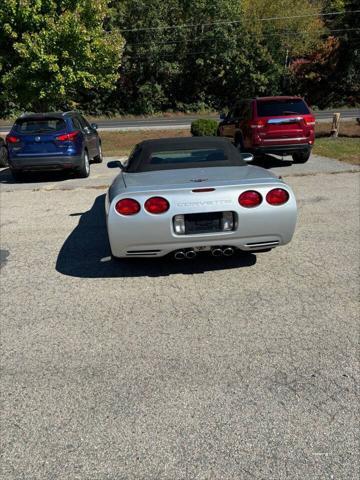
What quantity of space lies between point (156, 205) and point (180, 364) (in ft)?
5.22

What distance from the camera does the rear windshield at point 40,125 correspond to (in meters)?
10.4

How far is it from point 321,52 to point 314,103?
4854mm

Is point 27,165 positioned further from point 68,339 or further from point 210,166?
point 68,339

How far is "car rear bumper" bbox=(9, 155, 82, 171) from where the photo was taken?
10.2 metres

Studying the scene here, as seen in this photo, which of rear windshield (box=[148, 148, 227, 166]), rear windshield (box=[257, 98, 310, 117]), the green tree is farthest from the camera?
the green tree

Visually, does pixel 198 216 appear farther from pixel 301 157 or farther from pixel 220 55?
pixel 220 55

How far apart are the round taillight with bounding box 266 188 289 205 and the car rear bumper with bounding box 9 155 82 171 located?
7.08 meters

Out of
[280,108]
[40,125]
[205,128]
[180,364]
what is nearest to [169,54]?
[205,128]

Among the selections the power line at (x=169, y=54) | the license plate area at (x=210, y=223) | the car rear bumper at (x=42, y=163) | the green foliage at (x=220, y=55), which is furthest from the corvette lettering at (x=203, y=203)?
the power line at (x=169, y=54)

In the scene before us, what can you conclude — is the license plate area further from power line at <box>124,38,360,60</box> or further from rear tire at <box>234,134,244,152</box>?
power line at <box>124,38,360,60</box>

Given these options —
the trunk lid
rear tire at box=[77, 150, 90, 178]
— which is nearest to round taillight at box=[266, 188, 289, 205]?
the trunk lid

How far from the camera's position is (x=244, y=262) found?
5.04 m

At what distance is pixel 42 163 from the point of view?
10234 millimetres

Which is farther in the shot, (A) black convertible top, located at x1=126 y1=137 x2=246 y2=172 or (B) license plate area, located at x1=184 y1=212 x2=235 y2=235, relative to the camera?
(A) black convertible top, located at x1=126 y1=137 x2=246 y2=172
